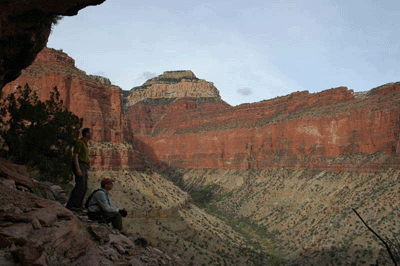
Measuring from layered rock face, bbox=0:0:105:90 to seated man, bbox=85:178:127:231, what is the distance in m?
5.90

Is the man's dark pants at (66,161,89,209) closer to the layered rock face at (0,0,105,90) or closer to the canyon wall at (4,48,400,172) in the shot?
the layered rock face at (0,0,105,90)

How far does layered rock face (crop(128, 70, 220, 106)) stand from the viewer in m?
161

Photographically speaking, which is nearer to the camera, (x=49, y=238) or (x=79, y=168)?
(x=49, y=238)

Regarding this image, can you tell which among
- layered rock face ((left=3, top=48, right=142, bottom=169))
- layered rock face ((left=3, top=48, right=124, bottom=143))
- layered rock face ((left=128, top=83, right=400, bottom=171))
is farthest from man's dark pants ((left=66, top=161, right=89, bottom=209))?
layered rock face ((left=128, top=83, right=400, bottom=171))

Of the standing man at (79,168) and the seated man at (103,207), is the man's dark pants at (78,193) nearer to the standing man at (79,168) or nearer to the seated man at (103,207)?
the standing man at (79,168)

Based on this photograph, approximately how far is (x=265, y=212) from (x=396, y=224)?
27.6 m

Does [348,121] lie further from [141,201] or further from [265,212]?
[141,201]

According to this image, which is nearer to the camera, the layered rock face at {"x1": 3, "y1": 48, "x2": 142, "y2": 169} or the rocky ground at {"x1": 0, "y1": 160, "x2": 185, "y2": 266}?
the rocky ground at {"x1": 0, "y1": 160, "x2": 185, "y2": 266}

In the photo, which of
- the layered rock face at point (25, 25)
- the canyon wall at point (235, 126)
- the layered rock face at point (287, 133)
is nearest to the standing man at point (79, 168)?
the layered rock face at point (25, 25)

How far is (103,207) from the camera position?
8906 mm

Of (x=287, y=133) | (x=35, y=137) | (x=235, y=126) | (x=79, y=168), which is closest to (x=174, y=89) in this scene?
(x=235, y=126)

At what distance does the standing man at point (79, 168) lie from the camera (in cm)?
1038

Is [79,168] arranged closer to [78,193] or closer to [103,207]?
[78,193]

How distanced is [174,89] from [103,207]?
522 feet
